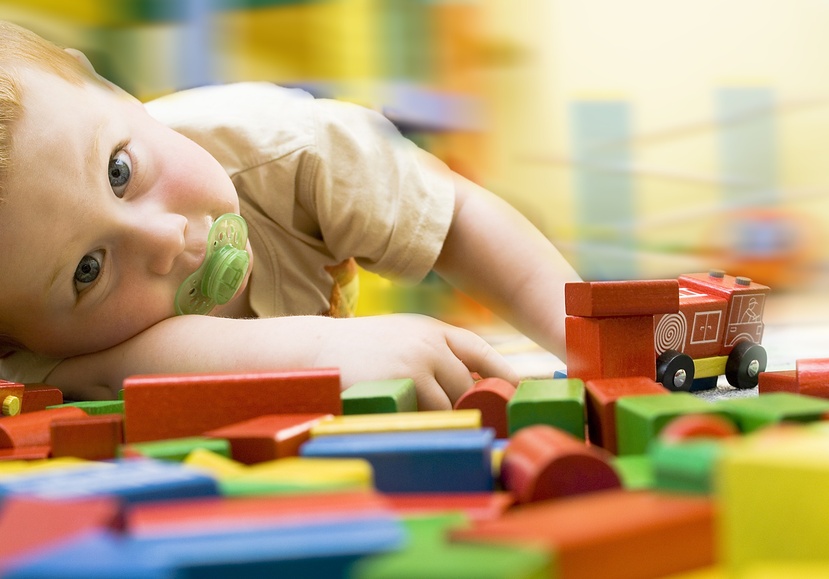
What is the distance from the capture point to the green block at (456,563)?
0.18 meters

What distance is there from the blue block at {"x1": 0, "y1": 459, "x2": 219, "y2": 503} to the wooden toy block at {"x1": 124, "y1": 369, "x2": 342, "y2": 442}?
10cm

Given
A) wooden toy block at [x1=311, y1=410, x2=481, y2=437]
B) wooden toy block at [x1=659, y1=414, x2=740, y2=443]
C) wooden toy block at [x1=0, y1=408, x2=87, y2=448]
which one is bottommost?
wooden toy block at [x1=0, y1=408, x2=87, y2=448]

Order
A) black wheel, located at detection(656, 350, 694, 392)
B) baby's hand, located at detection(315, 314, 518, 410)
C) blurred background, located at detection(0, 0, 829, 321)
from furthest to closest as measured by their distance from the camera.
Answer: blurred background, located at detection(0, 0, 829, 321), black wheel, located at detection(656, 350, 694, 392), baby's hand, located at detection(315, 314, 518, 410)

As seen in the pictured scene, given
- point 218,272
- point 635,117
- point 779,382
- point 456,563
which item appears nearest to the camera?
point 456,563

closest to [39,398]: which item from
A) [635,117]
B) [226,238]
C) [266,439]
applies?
[226,238]

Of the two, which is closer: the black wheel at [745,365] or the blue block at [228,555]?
the blue block at [228,555]

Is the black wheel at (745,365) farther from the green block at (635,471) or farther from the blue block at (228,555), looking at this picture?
the blue block at (228,555)

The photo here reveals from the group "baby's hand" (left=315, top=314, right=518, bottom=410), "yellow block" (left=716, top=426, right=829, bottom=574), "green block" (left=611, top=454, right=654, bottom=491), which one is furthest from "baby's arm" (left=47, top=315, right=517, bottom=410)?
"yellow block" (left=716, top=426, right=829, bottom=574)

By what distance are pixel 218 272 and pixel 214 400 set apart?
0.32 m

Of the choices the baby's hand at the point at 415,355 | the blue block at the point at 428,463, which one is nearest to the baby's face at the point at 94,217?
the baby's hand at the point at 415,355

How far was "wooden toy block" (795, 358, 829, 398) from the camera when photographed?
0.47 metres

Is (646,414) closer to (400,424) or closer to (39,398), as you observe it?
(400,424)

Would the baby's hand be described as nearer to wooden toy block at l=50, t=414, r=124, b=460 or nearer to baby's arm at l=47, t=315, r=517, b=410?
baby's arm at l=47, t=315, r=517, b=410

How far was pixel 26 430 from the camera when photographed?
0.47 metres
